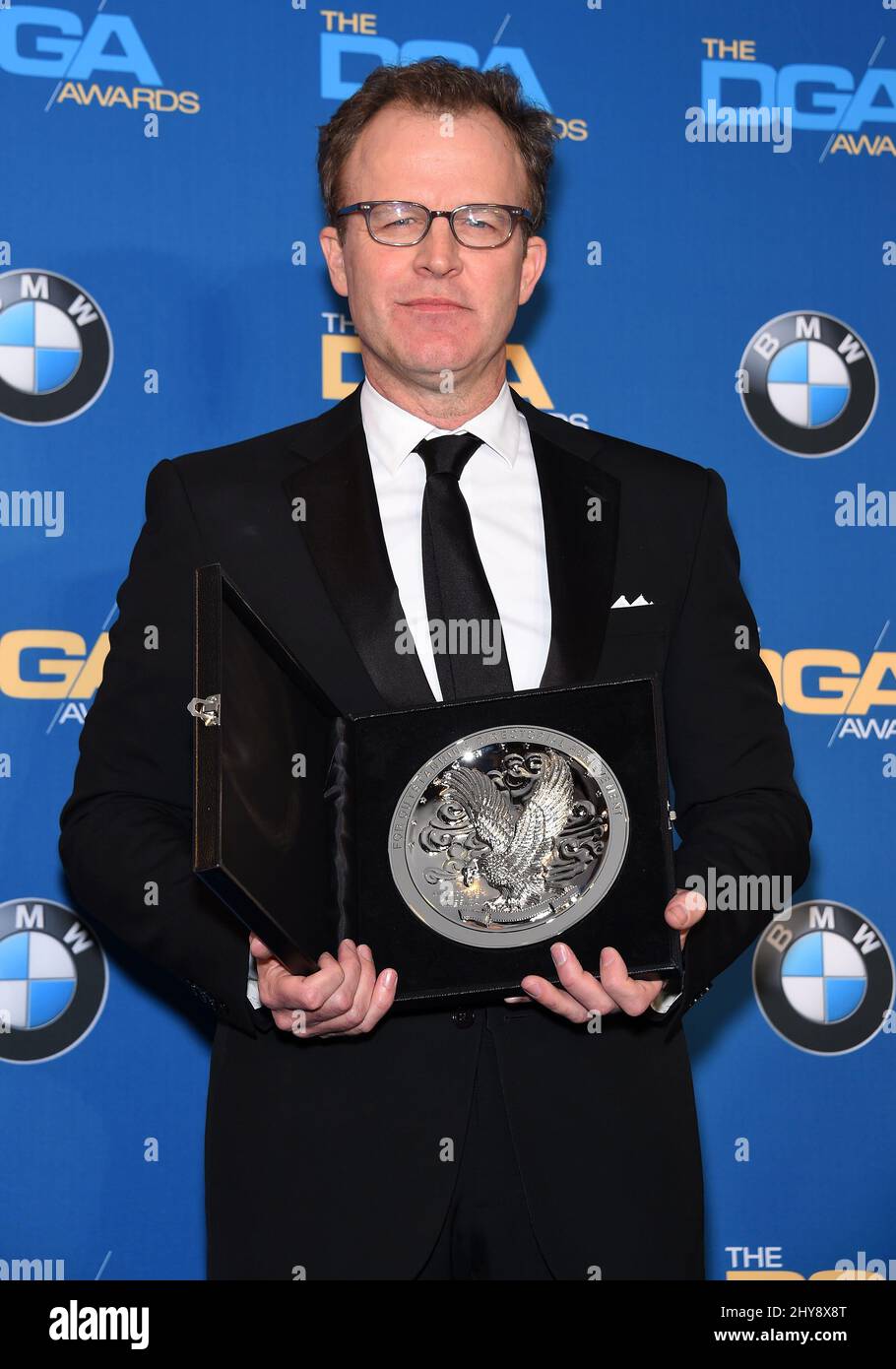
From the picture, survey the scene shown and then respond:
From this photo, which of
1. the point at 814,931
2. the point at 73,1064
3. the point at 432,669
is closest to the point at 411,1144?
the point at 432,669

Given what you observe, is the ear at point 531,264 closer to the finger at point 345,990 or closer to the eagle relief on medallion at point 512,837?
the eagle relief on medallion at point 512,837

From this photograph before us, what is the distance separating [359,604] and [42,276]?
44.6 inches

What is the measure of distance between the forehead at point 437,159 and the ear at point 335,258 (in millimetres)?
100

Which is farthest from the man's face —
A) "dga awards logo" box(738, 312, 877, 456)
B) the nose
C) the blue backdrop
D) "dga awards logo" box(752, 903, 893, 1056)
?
"dga awards logo" box(752, 903, 893, 1056)

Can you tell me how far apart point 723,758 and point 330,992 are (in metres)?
0.67

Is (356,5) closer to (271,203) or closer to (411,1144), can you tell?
(271,203)

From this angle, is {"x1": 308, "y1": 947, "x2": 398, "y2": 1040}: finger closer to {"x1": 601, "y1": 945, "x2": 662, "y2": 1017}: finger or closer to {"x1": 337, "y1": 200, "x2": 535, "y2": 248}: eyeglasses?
{"x1": 601, "y1": 945, "x2": 662, "y2": 1017}: finger

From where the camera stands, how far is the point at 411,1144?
65.3 inches

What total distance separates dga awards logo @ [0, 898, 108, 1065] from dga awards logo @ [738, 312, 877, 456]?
1.58m

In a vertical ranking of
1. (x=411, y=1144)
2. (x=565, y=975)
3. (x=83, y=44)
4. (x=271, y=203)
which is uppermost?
(x=83, y=44)

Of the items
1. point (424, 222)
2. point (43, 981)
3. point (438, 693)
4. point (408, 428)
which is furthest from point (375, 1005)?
point (43, 981)

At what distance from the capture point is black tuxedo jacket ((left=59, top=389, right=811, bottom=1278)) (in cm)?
168

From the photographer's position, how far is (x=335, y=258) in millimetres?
2125

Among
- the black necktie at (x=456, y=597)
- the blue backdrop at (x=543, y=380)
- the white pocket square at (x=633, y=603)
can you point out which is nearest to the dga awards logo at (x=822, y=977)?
the blue backdrop at (x=543, y=380)
